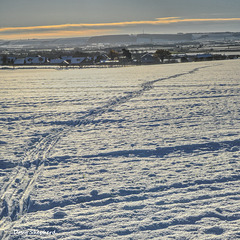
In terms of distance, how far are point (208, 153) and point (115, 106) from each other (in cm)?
926

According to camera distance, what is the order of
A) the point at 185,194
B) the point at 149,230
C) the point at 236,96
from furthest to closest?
the point at 236,96 < the point at 185,194 < the point at 149,230

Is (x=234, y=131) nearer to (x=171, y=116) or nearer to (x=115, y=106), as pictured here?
(x=171, y=116)

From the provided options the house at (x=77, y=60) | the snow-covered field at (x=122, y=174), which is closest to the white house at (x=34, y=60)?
the house at (x=77, y=60)

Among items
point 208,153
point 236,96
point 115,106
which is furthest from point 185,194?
point 236,96

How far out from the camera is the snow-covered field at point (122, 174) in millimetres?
6207

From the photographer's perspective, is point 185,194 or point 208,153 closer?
point 185,194

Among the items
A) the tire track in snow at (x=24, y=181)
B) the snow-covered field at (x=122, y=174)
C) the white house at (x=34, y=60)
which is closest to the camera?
the snow-covered field at (x=122, y=174)

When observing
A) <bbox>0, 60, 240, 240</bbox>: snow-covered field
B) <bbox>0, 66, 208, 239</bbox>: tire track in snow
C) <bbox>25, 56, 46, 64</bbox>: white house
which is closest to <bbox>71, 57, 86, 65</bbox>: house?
<bbox>25, 56, 46, 64</bbox>: white house

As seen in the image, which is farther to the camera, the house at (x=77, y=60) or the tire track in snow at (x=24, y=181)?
the house at (x=77, y=60)

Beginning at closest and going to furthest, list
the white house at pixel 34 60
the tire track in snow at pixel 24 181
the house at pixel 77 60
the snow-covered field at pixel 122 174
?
the snow-covered field at pixel 122 174 → the tire track in snow at pixel 24 181 → the house at pixel 77 60 → the white house at pixel 34 60

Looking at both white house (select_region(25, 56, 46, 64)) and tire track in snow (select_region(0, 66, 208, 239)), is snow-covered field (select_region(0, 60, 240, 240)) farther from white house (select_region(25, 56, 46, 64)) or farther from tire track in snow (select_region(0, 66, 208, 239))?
white house (select_region(25, 56, 46, 64))

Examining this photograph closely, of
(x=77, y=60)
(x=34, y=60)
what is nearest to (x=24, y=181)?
(x=77, y=60)

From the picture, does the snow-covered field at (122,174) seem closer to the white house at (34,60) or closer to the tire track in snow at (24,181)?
the tire track in snow at (24,181)

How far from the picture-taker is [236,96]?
2006cm
